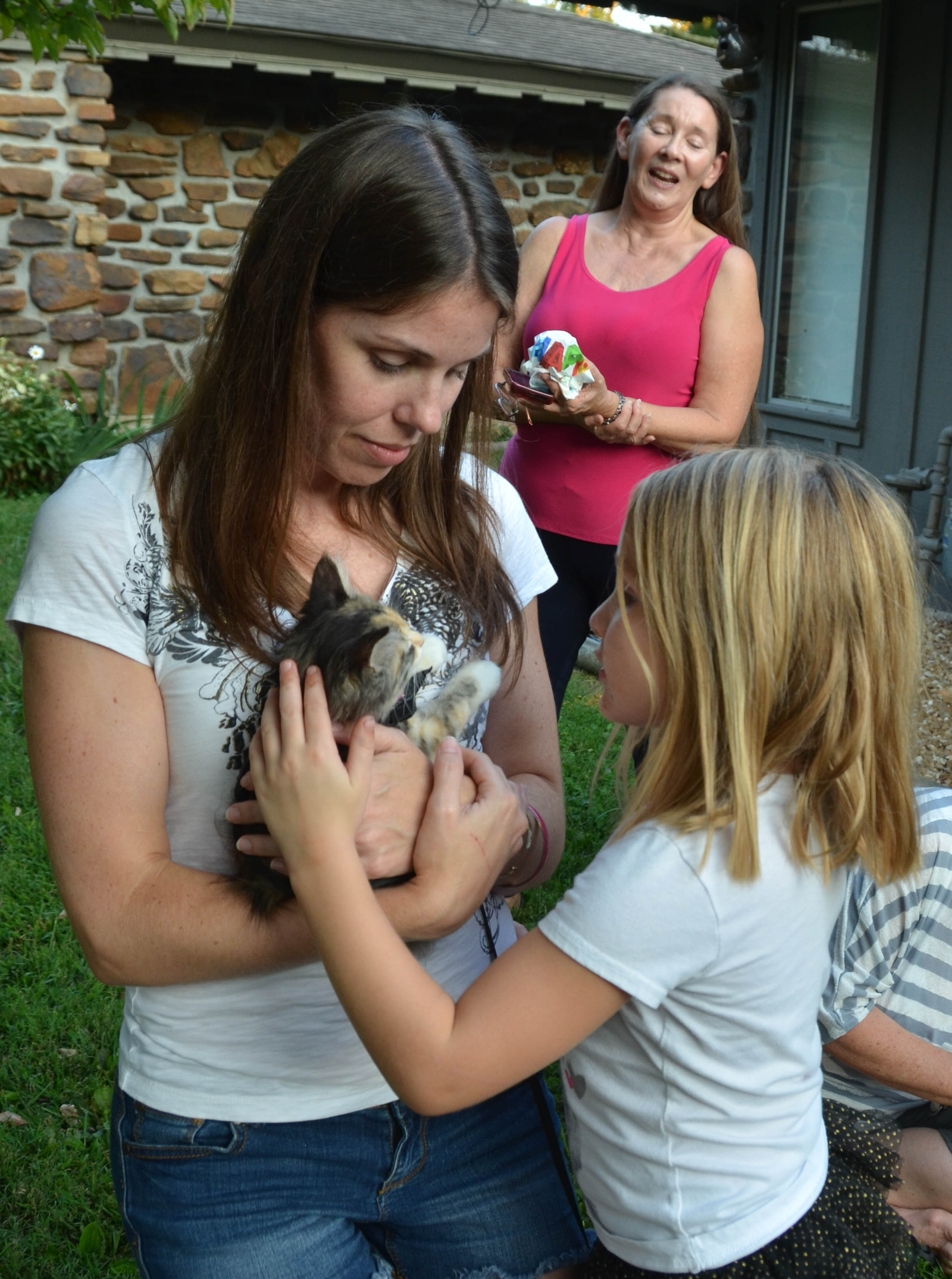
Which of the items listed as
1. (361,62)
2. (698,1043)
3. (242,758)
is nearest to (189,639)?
(242,758)

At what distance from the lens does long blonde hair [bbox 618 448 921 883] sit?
1.52 metres

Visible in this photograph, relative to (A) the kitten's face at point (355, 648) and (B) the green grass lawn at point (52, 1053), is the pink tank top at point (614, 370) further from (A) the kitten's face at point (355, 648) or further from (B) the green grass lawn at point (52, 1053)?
(A) the kitten's face at point (355, 648)

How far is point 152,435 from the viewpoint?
72.1 inches

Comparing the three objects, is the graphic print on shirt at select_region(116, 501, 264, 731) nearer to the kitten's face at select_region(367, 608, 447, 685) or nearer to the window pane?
the kitten's face at select_region(367, 608, 447, 685)

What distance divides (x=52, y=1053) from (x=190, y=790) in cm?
215

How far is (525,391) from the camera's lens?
3830mm

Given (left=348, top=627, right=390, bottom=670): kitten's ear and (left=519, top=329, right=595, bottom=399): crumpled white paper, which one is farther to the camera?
(left=519, top=329, right=595, bottom=399): crumpled white paper

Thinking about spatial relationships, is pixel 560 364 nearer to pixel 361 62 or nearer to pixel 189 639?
pixel 189 639

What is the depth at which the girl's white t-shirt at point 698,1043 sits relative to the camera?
4.67 ft

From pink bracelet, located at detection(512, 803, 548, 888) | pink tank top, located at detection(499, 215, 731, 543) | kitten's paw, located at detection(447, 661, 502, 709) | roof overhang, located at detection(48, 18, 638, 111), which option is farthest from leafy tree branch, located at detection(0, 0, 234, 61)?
roof overhang, located at detection(48, 18, 638, 111)

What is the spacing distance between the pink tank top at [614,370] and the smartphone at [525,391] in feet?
0.86

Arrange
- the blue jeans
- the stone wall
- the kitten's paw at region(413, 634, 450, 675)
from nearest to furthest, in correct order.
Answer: the blue jeans < the kitten's paw at region(413, 634, 450, 675) < the stone wall

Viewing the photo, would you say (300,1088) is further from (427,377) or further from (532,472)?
(532,472)

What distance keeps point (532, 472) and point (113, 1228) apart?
2729mm
